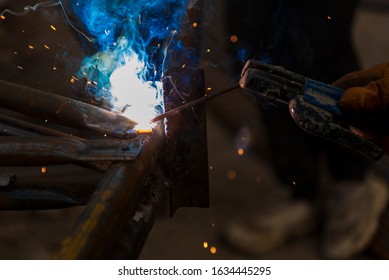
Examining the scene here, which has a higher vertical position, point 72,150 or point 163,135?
point 72,150

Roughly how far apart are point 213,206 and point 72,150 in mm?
1767

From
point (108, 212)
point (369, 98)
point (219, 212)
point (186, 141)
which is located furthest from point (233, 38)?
point (108, 212)

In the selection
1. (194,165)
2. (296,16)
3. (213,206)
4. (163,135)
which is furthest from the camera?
(213,206)

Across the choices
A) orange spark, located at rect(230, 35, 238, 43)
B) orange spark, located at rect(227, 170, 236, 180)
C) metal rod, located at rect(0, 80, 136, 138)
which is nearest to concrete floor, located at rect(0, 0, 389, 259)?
orange spark, located at rect(227, 170, 236, 180)

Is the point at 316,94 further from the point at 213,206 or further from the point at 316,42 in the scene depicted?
the point at 213,206

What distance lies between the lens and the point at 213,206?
3.29 metres

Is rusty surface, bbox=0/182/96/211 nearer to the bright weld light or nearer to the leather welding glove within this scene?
the bright weld light

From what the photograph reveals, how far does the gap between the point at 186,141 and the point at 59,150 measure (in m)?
0.78

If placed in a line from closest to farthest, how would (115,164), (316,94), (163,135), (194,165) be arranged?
(115,164) → (316,94) → (163,135) → (194,165)

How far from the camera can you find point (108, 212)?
1.45 meters

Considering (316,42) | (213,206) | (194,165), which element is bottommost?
(213,206)

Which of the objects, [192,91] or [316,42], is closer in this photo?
[192,91]

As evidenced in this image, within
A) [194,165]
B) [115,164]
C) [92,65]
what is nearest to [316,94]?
[194,165]

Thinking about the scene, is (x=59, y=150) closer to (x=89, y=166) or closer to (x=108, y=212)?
(x=89, y=166)
